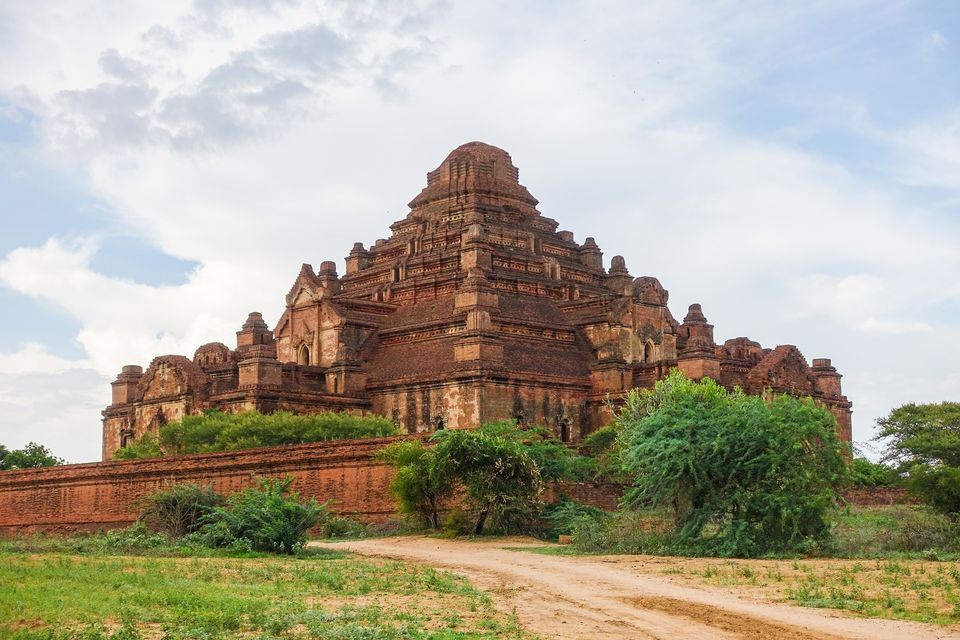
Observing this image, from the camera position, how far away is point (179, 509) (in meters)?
31.8

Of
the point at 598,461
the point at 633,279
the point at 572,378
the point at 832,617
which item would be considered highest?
the point at 633,279

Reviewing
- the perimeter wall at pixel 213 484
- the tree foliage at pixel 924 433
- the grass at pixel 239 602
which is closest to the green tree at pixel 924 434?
the tree foliage at pixel 924 433

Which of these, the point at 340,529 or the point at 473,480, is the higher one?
the point at 473,480

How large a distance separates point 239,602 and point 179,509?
14681 mm

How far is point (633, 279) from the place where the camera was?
5378 centimetres

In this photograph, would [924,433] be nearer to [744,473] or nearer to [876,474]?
[876,474]

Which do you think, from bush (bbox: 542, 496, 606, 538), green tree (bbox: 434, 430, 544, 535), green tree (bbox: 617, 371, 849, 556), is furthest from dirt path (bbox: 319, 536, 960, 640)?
bush (bbox: 542, 496, 606, 538)

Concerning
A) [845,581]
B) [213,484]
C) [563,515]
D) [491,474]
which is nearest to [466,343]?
[213,484]

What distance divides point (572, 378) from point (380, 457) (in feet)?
47.1

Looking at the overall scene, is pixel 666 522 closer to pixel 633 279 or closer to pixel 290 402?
pixel 290 402

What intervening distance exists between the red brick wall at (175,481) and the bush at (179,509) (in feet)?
11.2

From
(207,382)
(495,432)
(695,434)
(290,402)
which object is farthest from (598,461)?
(207,382)

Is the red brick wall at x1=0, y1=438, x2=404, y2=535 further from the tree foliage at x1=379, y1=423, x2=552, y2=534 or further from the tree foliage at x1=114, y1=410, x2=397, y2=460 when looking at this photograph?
the tree foliage at x1=114, y1=410, x2=397, y2=460

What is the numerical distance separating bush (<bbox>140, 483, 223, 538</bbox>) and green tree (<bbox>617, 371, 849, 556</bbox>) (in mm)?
10979
